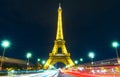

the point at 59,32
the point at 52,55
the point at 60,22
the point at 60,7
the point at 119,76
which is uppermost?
the point at 60,7

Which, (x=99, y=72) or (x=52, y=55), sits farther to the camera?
(x=52, y=55)

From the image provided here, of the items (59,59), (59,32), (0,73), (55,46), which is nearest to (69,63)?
(59,59)

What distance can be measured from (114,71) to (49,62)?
74.7m

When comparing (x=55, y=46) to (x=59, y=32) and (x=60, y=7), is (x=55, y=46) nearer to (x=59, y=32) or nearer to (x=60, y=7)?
(x=59, y=32)

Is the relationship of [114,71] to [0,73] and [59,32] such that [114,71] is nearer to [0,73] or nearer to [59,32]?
[0,73]

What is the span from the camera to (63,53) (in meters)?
97.8

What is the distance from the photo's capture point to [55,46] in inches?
3915

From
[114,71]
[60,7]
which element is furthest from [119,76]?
[60,7]

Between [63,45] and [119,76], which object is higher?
[63,45]

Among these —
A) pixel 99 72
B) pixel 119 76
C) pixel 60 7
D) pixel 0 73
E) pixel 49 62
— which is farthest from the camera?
pixel 60 7

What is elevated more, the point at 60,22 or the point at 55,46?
the point at 60,22

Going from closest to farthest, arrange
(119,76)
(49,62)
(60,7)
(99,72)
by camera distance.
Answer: (119,76) → (99,72) → (49,62) → (60,7)

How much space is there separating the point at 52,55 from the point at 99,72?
2609 inches

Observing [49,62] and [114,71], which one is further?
[49,62]
